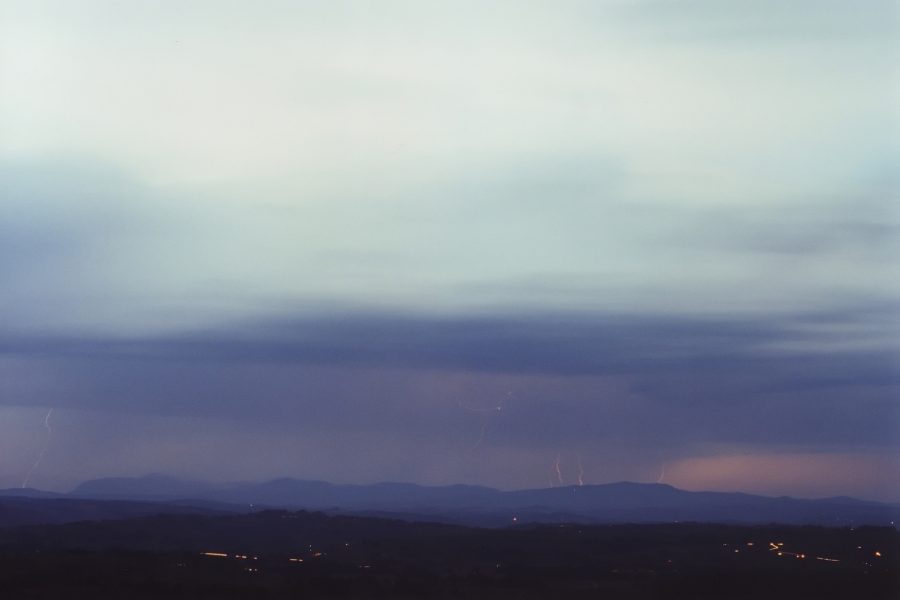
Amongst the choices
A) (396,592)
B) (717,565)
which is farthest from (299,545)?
(396,592)

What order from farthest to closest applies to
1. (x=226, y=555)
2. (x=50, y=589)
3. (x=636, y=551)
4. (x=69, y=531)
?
1. (x=69, y=531)
2. (x=636, y=551)
3. (x=226, y=555)
4. (x=50, y=589)

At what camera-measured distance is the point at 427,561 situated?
11644 centimetres

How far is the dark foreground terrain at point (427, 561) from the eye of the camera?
83.4m

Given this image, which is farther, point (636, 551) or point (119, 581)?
point (636, 551)

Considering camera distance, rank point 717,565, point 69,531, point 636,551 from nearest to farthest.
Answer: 1. point 717,565
2. point 636,551
3. point 69,531

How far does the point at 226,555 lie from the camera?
119 meters

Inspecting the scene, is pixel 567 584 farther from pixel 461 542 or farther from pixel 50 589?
pixel 461 542

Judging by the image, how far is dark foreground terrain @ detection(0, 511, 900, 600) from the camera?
274 ft

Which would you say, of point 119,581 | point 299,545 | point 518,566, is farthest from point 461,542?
point 119,581

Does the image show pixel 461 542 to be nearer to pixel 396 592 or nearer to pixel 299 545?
pixel 299 545

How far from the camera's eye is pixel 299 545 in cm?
14025

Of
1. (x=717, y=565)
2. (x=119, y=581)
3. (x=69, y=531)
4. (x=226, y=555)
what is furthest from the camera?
(x=69, y=531)

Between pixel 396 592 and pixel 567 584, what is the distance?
1393 centimetres

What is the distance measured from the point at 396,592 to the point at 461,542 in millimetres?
58645
